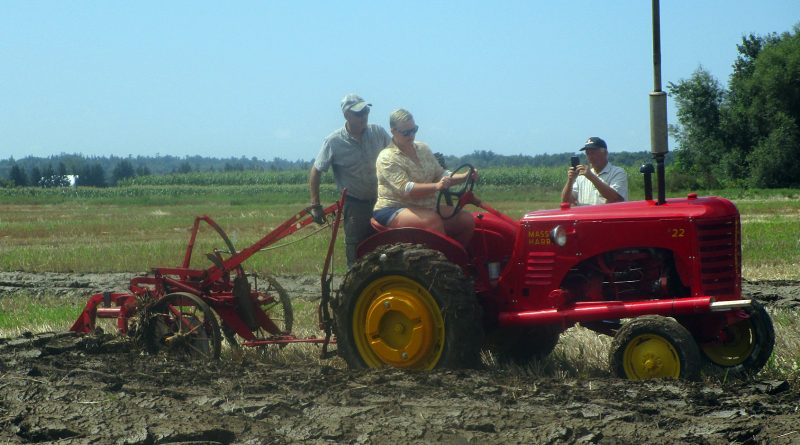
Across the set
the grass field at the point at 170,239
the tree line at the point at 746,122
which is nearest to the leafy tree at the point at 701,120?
the tree line at the point at 746,122

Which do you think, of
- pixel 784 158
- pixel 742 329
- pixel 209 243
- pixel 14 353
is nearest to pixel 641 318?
pixel 742 329

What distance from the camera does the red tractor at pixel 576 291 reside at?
228 inches

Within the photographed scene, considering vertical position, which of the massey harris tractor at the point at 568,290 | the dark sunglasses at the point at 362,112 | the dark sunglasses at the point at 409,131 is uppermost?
the dark sunglasses at the point at 362,112

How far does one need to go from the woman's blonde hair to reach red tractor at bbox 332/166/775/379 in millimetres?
600

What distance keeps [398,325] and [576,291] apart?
1.11 metres

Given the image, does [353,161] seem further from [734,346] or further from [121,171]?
[121,171]

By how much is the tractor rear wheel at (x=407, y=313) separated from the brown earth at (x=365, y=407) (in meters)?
0.19

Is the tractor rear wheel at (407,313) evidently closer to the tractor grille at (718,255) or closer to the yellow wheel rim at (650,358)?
the yellow wheel rim at (650,358)

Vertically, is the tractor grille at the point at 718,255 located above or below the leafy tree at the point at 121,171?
below

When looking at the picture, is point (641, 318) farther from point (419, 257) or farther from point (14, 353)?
point (14, 353)

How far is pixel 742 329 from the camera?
20.1ft

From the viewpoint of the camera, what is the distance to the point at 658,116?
6312 mm

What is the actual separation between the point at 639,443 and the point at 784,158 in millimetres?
49042

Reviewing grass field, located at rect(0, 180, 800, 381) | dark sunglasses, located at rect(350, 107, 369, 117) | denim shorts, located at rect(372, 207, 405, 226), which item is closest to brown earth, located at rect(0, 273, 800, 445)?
grass field, located at rect(0, 180, 800, 381)
